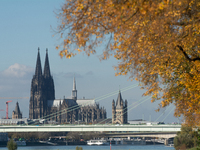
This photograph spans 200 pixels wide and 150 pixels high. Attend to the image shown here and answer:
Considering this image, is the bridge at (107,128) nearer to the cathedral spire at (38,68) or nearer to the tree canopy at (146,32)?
the tree canopy at (146,32)

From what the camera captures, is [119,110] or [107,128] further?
[119,110]

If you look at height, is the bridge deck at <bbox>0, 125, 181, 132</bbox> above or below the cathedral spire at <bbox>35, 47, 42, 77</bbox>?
below

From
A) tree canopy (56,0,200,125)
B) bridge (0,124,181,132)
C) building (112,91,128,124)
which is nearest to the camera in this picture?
tree canopy (56,0,200,125)

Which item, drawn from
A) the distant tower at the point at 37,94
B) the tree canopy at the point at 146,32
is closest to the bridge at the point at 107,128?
the tree canopy at the point at 146,32

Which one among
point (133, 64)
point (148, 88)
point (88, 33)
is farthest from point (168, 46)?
point (148, 88)

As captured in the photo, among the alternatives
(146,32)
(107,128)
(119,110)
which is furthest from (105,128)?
(119,110)

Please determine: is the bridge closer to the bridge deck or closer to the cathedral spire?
the bridge deck

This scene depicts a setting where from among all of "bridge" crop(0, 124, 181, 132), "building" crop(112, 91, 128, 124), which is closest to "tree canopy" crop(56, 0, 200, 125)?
"bridge" crop(0, 124, 181, 132)

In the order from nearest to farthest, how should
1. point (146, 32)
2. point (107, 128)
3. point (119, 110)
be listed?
point (146, 32), point (107, 128), point (119, 110)

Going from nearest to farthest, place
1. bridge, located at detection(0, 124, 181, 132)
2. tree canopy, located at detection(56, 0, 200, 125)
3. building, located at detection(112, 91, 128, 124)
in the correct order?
tree canopy, located at detection(56, 0, 200, 125) → bridge, located at detection(0, 124, 181, 132) → building, located at detection(112, 91, 128, 124)

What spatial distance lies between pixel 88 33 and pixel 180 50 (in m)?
5.28

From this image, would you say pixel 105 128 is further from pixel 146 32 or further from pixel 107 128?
pixel 146 32

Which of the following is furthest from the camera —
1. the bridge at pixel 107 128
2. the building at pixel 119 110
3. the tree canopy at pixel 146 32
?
the building at pixel 119 110

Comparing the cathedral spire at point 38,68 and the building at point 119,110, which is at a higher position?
the cathedral spire at point 38,68
